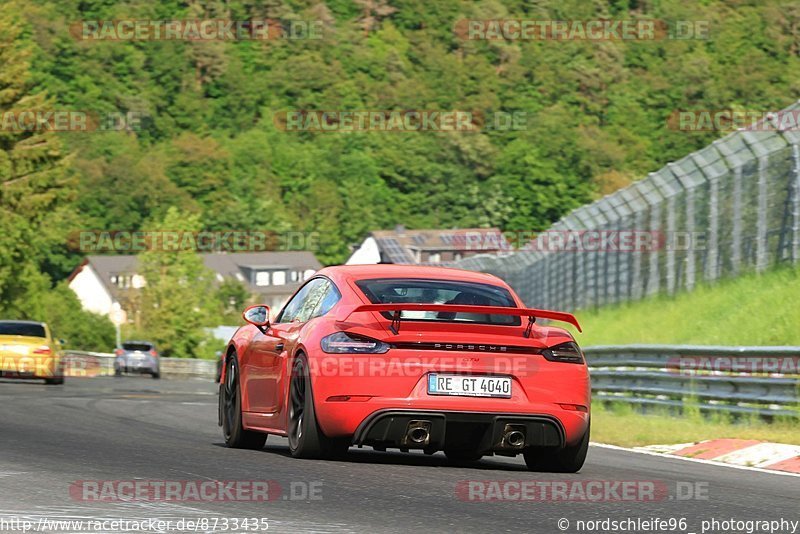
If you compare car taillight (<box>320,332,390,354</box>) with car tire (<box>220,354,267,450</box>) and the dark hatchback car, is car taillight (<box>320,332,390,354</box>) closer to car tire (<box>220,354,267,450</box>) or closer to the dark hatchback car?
car tire (<box>220,354,267,450</box>)

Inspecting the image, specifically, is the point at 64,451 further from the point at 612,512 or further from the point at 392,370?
the point at 612,512

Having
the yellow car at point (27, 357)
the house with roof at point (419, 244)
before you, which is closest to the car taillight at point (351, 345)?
the yellow car at point (27, 357)

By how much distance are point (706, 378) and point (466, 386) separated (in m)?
8.25

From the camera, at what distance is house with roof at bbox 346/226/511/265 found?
486ft

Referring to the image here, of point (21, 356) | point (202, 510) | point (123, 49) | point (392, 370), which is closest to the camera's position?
point (202, 510)

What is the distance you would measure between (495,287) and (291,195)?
170 m

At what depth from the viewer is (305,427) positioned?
10438 millimetres

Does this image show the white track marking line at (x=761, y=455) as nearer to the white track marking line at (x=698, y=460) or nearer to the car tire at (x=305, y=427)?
the white track marking line at (x=698, y=460)

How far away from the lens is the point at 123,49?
7657 inches

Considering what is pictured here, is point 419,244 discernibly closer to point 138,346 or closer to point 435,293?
point 138,346

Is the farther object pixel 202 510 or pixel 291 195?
pixel 291 195

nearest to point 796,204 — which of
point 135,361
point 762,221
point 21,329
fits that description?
point 762,221

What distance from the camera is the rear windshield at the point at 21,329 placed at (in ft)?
102

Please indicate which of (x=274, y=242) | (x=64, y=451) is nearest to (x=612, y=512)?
(x=64, y=451)
